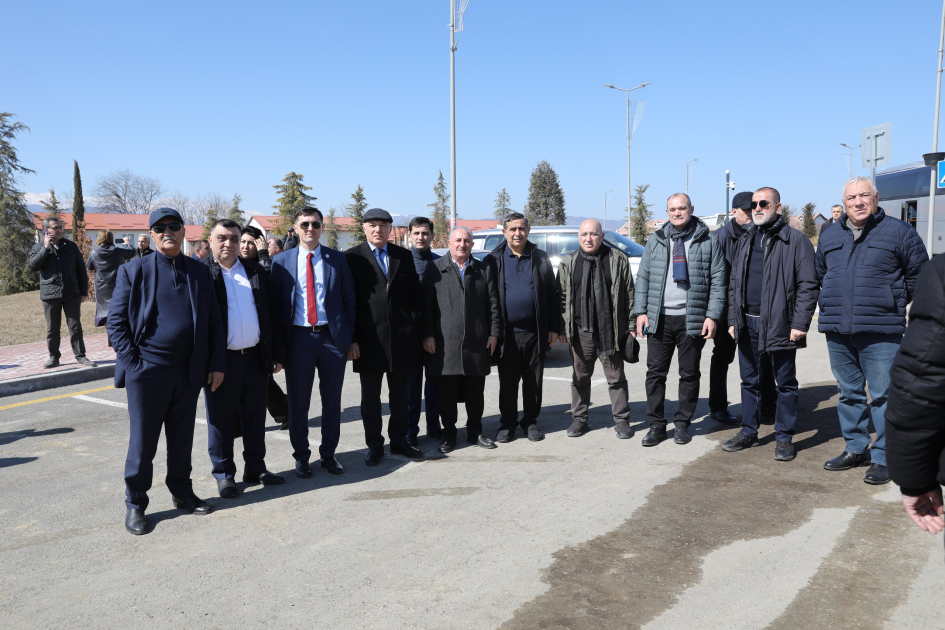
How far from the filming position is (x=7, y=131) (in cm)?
4394

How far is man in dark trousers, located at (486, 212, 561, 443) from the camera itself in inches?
248

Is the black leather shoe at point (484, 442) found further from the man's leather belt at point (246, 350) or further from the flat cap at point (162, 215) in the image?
the flat cap at point (162, 215)

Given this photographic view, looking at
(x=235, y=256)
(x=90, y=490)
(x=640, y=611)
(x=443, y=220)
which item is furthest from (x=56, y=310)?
(x=443, y=220)

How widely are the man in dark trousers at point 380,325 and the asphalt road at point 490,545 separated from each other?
1.17 ft

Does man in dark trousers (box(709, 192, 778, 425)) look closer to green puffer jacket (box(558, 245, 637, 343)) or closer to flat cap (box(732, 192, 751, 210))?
flat cap (box(732, 192, 751, 210))

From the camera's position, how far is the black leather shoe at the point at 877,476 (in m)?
4.85

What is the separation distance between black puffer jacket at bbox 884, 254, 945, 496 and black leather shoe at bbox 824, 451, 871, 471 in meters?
3.36

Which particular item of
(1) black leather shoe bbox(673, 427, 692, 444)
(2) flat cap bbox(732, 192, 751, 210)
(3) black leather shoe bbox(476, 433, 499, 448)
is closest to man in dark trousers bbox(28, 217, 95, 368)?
(3) black leather shoe bbox(476, 433, 499, 448)

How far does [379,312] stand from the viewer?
18.5ft

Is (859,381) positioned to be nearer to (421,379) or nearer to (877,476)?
(877,476)

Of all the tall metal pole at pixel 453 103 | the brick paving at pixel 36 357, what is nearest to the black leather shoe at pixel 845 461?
the brick paving at pixel 36 357

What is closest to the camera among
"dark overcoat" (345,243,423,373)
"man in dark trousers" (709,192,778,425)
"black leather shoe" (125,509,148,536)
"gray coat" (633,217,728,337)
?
"black leather shoe" (125,509,148,536)

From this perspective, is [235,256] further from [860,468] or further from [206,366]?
[860,468]

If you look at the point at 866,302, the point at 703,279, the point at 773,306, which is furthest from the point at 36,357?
the point at 866,302
